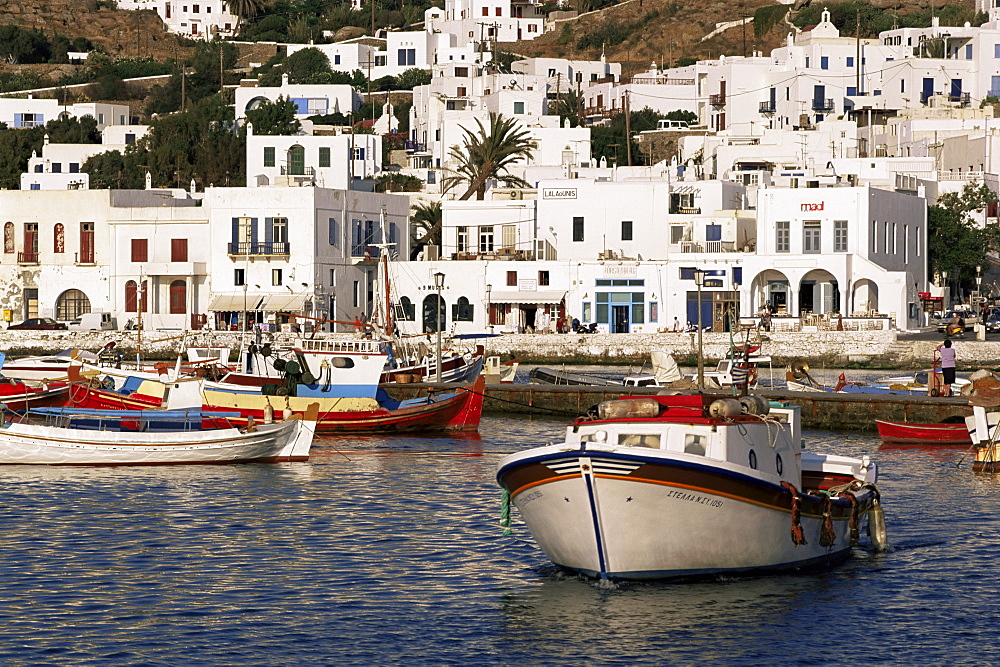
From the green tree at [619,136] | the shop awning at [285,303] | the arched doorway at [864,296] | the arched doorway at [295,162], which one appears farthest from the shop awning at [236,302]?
the green tree at [619,136]

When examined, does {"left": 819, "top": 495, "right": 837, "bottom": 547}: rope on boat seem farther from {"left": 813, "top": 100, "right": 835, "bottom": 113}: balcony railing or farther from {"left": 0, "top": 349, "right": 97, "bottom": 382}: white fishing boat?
{"left": 813, "top": 100, "right": 835, "bottom": 113}: balcony railing

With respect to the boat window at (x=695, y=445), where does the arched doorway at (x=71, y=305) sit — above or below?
→ above

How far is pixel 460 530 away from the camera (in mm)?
27344

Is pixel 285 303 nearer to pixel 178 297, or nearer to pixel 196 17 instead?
pixel 178 297

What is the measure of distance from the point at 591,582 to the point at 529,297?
51.0 m

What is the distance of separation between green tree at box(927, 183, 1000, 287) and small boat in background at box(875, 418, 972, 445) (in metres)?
42.0

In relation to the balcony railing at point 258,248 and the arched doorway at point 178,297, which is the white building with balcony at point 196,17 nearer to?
the arched doorway at point 178,297

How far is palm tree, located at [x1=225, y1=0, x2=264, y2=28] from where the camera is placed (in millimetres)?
186125

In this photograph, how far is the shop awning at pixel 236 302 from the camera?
7175cm

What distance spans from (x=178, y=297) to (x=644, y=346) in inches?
895

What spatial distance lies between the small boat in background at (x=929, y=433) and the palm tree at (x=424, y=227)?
46.7 m

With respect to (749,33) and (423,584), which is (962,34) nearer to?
(749,33)

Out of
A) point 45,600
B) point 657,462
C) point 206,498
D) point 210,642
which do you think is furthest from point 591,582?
point 206,498

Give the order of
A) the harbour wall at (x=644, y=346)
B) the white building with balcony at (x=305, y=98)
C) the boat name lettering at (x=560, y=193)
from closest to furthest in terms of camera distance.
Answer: the harbour wall at (x=644, y=346), the boat name lettering at (x=560, y=193), the white building with balcony at (x=305, y=98)
